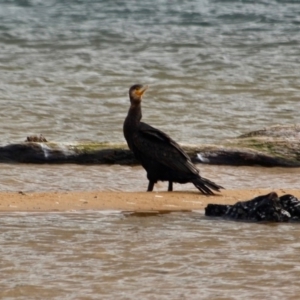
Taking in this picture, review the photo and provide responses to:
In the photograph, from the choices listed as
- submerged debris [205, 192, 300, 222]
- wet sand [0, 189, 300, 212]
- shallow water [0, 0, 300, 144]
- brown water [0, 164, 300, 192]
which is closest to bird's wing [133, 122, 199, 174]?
wet sand [0, 189, 300, 212]

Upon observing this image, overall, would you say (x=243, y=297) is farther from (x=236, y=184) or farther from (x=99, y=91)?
(x=99, y=91)

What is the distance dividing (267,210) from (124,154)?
298 cm

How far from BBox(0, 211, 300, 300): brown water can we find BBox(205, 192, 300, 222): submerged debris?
120mm

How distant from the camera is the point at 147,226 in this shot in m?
7.66

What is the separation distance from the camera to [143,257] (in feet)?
21.9

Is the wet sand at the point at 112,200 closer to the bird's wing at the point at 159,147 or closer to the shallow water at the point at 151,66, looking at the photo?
the bird's wing at the point at 159,147

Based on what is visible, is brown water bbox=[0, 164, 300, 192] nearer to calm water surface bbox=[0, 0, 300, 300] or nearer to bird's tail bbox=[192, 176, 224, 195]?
calm water surface bbox=[0, 0, 300, 300]

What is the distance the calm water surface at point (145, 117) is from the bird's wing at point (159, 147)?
0.50 m

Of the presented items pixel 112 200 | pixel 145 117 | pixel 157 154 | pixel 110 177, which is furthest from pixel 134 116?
pixel 145 117

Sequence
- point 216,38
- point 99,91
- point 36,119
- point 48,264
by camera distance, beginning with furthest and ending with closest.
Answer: point 216,38 → point 99,91 → point 36,119 → point 48,264

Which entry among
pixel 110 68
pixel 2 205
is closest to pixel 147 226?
pixel 2 205

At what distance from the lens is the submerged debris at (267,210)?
7.79m

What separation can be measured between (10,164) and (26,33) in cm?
1061

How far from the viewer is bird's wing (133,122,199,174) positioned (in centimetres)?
922
